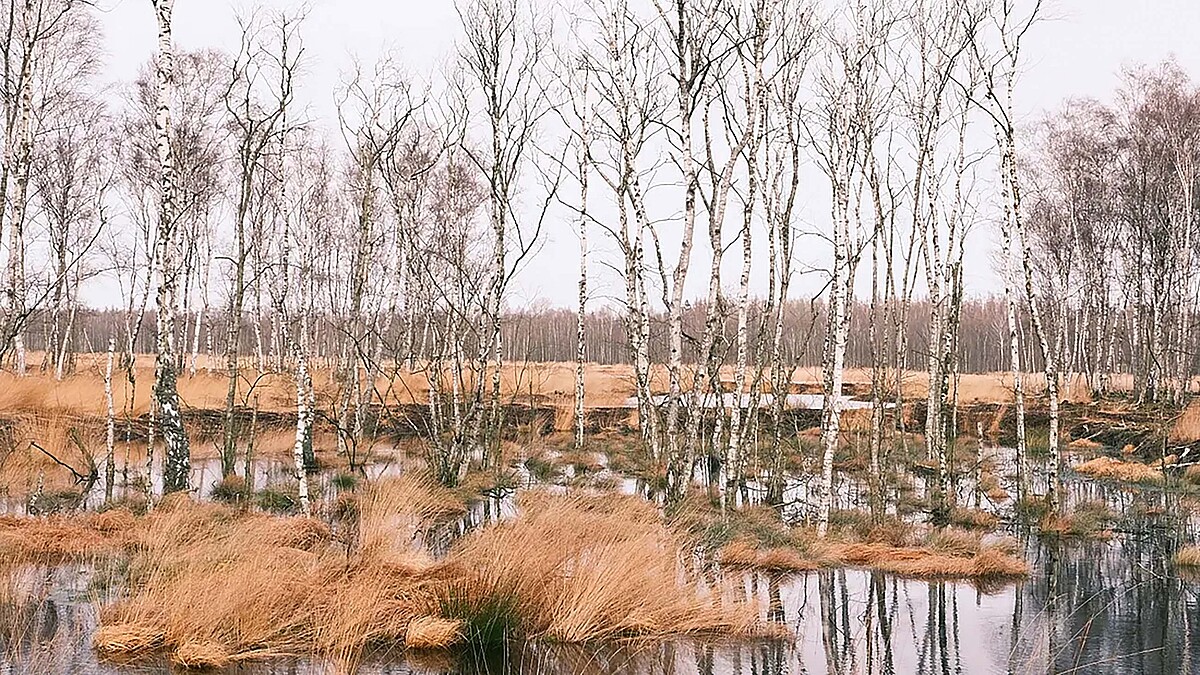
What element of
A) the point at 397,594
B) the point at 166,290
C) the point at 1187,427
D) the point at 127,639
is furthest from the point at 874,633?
the point at 1187,427

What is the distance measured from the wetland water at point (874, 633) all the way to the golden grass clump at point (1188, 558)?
0.16 metres

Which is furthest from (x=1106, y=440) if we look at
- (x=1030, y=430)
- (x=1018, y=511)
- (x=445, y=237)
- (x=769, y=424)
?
(x=445, y=237)

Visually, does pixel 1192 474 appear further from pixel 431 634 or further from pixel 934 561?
pixel 431 634

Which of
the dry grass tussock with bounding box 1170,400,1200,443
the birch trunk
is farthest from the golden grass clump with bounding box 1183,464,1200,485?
the birch trunk

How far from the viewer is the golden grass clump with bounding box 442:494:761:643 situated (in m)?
6.57

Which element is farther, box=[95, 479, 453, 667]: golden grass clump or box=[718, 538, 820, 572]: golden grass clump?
box=[718, 538, 820, 572]: golden grass clump

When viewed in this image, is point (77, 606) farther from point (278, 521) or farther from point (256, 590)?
point (278, 521)

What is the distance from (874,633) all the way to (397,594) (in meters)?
3.61

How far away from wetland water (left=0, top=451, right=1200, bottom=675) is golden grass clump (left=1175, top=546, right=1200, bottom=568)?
158mm

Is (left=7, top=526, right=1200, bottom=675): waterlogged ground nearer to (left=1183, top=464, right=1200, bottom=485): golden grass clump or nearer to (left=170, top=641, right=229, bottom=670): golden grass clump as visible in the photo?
(left=170, top=641, right=229, bottom=670): golden grass clump

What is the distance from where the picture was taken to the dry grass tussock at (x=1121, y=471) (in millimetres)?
16922

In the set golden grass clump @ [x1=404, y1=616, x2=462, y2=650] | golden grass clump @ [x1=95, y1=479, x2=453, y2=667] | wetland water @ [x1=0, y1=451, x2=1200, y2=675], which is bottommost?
wetland water @ [x1=0, y1=451, x2=1200, y2=675]

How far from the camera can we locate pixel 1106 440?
23234mm

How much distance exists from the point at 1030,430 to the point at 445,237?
15474 millimetres
